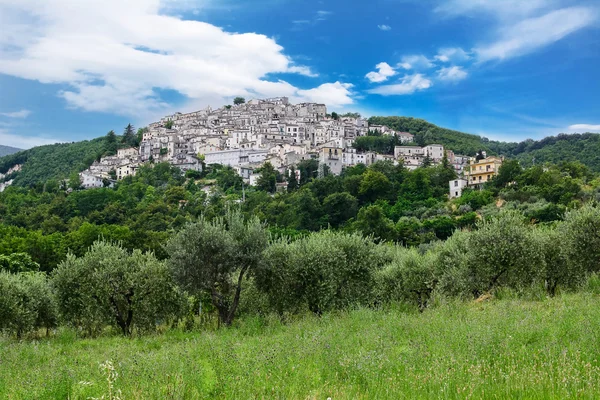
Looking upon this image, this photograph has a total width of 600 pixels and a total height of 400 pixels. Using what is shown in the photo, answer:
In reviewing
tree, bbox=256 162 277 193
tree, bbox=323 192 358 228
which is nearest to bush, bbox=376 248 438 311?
tree, bbox=323 192 358 228

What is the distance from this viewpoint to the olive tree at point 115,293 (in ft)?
61.3

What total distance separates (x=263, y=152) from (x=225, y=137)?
77.1 feet

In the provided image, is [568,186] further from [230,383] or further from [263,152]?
[263,152]

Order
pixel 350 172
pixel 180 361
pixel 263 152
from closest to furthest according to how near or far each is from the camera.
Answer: pixel 180 361 < pixel 350 172 < pixel 263 152

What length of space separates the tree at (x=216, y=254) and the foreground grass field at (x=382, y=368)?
609 cm

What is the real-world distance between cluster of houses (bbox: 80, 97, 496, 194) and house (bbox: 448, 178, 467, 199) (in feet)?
82.1

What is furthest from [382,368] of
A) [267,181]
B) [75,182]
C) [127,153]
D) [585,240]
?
[127,153]

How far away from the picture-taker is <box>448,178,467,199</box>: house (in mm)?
82000

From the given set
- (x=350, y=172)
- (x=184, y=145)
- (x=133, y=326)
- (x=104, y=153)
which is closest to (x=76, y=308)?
(x=133, y=326)

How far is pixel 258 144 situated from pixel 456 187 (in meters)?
69.3

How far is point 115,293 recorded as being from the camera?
61.6ft

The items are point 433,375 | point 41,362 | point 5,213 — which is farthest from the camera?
point 5,213

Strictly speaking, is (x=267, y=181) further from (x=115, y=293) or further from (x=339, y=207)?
(x=115, y=293)

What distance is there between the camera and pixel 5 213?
84.6 m
